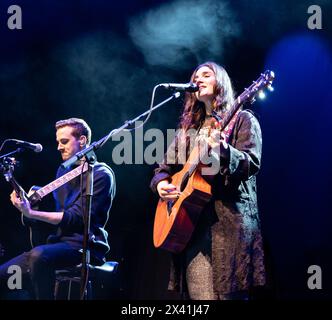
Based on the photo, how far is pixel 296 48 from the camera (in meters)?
4.69

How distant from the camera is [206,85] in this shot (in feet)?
11.3

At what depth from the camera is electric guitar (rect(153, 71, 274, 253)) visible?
2.98 meters

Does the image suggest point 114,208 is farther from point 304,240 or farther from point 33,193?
point 304,240

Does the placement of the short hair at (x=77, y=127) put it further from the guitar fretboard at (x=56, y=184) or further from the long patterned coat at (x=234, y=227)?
the long patterned coat at (x=234, y=227)

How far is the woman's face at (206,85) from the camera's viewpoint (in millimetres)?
3436

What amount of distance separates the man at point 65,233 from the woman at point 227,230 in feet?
3.53

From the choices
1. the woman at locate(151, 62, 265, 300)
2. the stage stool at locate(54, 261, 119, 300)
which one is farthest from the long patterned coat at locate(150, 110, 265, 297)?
the stage stool at locate(54, 261, 119, 300)

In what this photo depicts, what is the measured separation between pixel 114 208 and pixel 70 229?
1380 millimetres

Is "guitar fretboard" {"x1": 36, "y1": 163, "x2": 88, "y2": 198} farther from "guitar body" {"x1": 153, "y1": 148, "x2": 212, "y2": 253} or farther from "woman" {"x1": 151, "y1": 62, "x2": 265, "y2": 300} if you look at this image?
"guitar body" {"x1": 153, "y1": 148, "x2": 212, "y2": 253}

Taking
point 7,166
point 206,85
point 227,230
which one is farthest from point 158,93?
point 227,230

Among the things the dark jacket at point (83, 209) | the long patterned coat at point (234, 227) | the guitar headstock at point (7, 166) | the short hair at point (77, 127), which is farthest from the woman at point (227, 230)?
the short hair at point (77, 127)

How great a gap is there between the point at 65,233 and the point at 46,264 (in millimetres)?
324

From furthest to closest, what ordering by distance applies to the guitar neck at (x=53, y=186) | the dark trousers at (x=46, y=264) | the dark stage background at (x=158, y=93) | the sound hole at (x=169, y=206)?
the dark stage background at (x=158, y=93)
the guitar neck at (x=53, y=186)
the dark trousers at (x=46, y=264)
the sound hole at (x=169, y=206)
